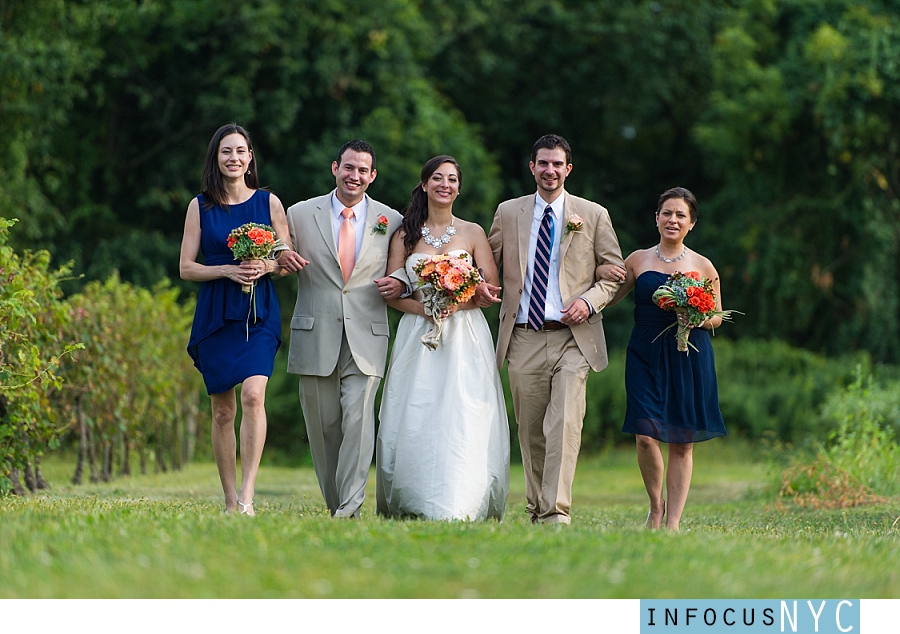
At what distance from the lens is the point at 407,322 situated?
27.9 ft

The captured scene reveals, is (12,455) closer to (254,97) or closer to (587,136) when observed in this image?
(254,97)

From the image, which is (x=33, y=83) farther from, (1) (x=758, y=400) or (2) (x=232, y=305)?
(1) (x=758, y=400)

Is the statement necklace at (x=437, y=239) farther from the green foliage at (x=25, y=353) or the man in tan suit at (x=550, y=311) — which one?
the green foliage at (x=25, y=353)

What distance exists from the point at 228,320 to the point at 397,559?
3.11m

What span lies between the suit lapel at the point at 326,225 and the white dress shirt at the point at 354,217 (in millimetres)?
35

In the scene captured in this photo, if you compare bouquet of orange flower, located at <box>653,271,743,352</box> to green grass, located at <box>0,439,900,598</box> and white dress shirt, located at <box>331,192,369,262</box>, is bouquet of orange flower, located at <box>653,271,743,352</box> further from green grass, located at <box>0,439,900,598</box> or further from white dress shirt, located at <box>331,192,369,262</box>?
white dress shirt, located at <box>331,192,369,262</box>

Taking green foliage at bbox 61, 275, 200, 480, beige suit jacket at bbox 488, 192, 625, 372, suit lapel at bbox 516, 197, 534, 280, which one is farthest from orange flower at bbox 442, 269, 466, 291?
green foliage at bbox 61, 275, 200, 480

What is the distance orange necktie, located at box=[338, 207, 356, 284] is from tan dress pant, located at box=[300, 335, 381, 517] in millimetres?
532

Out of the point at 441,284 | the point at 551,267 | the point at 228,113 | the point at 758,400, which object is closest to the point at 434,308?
the point at 441,284

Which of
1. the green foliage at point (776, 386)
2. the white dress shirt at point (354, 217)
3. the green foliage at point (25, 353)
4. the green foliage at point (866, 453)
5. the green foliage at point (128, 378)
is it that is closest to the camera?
the white dress shirt at point (354, 217)

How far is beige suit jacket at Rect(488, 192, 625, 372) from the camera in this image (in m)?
8.41

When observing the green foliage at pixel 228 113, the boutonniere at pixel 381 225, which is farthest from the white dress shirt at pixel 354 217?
the green foliage at pixel 228 113

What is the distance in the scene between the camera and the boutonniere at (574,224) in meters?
8.45

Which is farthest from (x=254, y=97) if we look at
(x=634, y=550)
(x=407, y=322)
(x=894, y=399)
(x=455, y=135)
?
(x=634, y=550)
